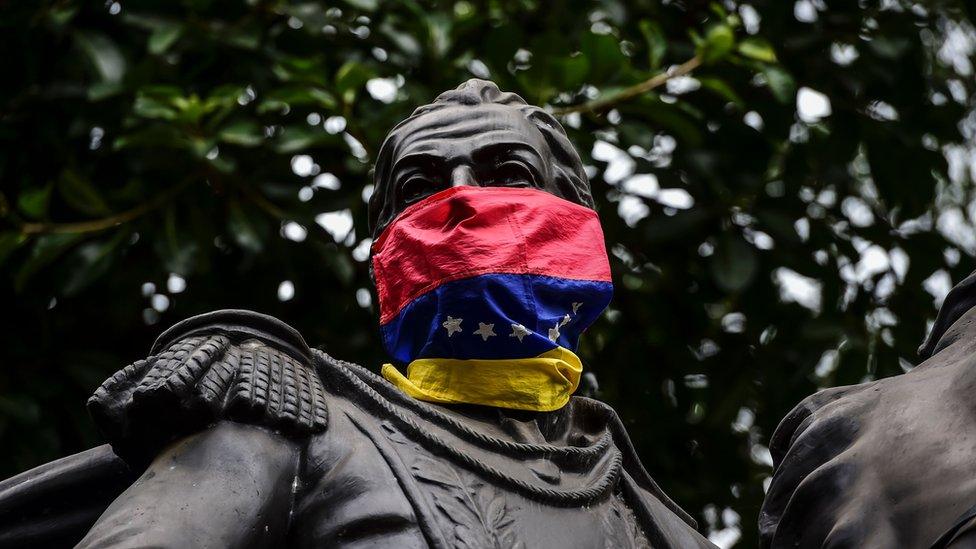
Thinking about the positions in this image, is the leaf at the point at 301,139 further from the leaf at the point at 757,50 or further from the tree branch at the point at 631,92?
the leaf at the point at 757,50

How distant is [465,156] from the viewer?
371 cm

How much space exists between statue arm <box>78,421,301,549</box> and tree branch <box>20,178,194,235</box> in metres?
2.53

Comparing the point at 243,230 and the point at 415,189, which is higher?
the point at 415,189

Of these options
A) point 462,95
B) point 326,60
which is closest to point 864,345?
point 326,60

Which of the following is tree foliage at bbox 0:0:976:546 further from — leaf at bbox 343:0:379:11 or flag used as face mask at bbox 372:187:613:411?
flag used as face mask at bbox 372:187:613:411

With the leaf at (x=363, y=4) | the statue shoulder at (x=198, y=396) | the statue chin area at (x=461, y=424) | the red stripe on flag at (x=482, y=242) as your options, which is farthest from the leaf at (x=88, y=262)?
the statue shoulder at (x=198, y=396)

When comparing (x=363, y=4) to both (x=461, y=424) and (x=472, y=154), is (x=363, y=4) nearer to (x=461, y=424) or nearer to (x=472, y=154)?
(x=472, y=154)

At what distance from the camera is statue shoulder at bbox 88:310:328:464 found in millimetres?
3049

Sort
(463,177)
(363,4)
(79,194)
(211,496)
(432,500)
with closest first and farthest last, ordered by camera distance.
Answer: (211,496) < (432,500) < (463,177) < (79,194) < (363,4)

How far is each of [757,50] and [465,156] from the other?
2173 millimetres

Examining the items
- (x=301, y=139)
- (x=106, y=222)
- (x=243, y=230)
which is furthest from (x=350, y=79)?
(x=106, y=222)

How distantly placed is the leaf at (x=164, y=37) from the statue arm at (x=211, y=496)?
261 centimetres

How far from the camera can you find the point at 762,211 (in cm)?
591

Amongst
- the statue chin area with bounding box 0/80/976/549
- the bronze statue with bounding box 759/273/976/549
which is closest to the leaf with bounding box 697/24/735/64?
the statue chin area with bounding box 0/80/976/549
